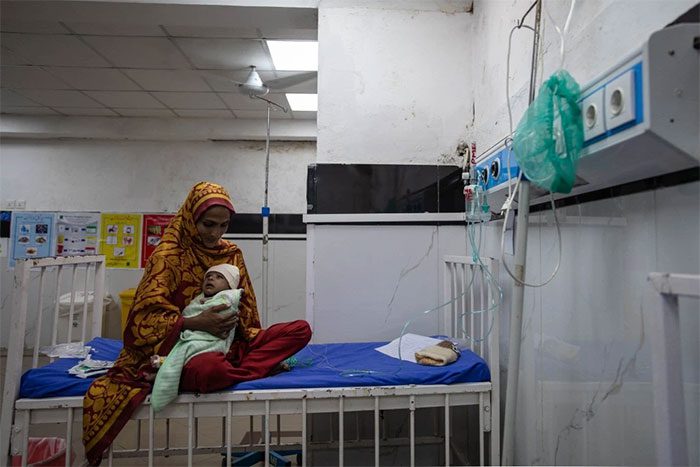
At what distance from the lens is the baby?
117 centimetres

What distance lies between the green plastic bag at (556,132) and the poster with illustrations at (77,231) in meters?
4.22

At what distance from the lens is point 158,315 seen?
1313 millimetres

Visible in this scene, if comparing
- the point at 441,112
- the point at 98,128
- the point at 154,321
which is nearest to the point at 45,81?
the point at 98,128

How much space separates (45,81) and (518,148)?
143 inches

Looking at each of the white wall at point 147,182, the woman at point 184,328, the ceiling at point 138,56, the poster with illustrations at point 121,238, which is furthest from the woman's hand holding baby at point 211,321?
the poster with illustrations at point 121,238

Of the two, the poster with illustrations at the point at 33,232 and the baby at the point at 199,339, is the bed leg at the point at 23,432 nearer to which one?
the baby at the point at 199,339

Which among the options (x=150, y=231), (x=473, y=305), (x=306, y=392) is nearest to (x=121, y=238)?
(x=150, y=231)

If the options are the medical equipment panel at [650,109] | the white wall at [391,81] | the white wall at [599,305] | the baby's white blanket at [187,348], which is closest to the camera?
the medical equipment panel at [650,109]

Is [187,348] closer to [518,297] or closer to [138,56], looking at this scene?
[518,297]

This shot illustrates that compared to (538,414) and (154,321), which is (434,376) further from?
(154,321)

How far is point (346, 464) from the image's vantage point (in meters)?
1.78

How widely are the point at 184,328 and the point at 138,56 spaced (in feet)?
7.22

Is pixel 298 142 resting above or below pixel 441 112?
above

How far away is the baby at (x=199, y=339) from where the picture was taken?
117 centimetres
